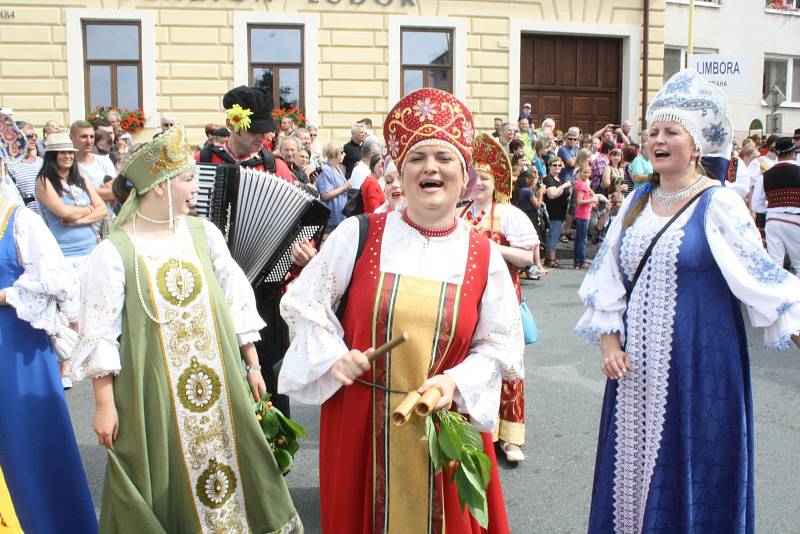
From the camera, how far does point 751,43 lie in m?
25.9

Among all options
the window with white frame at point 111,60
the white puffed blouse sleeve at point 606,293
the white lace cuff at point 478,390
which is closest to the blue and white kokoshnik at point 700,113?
the white puffed blouse sleeve at point 606,293

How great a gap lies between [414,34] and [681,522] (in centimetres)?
1642

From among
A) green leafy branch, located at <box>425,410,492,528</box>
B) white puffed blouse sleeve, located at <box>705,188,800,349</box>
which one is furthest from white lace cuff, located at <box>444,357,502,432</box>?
white puffed blouse sleeve, located at <box>705,188,800,349</box>

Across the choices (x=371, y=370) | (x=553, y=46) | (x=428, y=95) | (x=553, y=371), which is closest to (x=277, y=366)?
(x=371, y=370)

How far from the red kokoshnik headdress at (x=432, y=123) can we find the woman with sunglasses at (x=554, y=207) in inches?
413

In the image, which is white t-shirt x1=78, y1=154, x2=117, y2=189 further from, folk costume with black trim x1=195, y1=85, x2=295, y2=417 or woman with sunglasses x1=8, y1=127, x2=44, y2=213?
folk costume with black trim x1=195, y1=85, x2=295, y2=417

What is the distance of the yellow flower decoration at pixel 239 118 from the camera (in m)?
4.27

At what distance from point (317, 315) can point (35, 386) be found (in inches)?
62.6

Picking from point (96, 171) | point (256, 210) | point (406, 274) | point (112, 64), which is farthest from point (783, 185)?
point (112, 64)

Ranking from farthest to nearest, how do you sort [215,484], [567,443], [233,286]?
[567,443] → [233,286] → [215,484]

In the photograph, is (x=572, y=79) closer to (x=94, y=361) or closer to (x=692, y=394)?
(x=692, y=394)

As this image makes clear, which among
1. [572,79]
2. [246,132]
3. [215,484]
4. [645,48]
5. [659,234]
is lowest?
[215,484]

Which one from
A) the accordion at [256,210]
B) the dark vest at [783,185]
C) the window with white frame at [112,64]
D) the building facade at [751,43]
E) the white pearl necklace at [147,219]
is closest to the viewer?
the white pearl necklace at [147,219]

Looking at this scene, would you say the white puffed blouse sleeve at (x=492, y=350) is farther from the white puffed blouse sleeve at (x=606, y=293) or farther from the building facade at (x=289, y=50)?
the building facade at (x=289, y=50)
